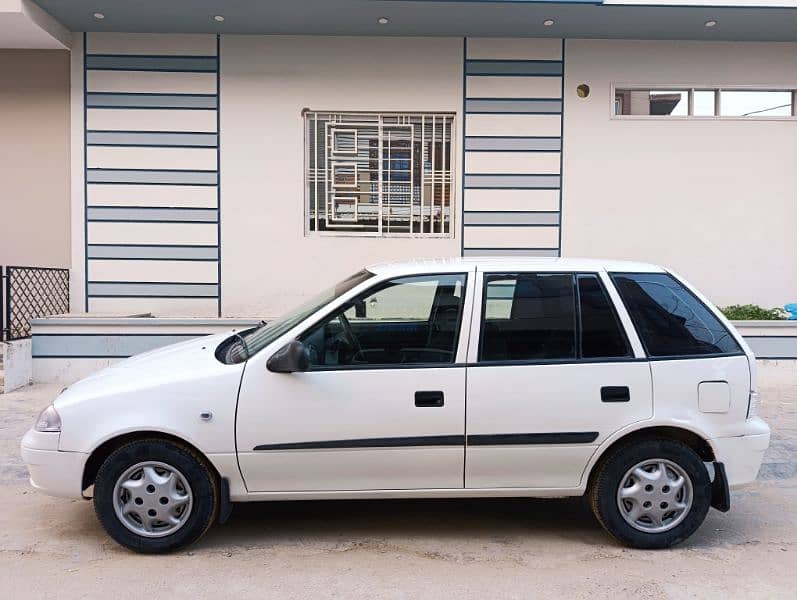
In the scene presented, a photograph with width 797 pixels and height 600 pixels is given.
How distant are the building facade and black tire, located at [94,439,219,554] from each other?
21.9ft

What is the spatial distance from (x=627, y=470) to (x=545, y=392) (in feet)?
2.24

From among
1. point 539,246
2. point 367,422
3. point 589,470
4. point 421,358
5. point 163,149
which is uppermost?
Answer: point 163,149

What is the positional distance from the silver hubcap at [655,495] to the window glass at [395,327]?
1.32 metres

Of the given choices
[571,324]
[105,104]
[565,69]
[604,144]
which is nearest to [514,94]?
[565,69]

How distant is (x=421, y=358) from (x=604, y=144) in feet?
25.0

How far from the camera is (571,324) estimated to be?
15.3 ft

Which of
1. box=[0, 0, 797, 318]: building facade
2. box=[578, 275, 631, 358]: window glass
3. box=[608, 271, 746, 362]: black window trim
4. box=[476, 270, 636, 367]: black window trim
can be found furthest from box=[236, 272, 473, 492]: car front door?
box=[0, 0, 797, 318]: building facade

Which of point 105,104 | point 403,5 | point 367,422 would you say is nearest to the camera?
point 367,422

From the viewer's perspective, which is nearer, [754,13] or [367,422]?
[367,422]

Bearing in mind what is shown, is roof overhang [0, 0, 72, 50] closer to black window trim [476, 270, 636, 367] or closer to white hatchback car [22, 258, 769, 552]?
white hatchback car [22, 258, 769, 552]

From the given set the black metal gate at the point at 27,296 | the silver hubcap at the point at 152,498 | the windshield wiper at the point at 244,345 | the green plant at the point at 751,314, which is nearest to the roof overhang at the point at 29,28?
the black metal gate at the point at 27,296

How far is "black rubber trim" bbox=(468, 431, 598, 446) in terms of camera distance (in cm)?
448

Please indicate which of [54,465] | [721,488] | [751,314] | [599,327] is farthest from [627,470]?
[751,314]

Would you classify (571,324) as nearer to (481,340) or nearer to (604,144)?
(481,340)
